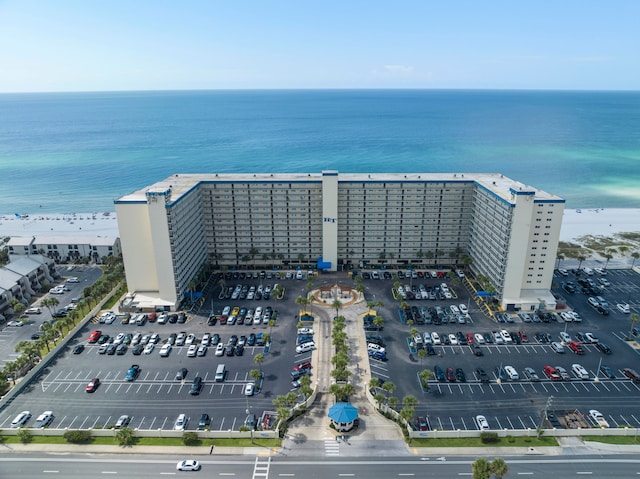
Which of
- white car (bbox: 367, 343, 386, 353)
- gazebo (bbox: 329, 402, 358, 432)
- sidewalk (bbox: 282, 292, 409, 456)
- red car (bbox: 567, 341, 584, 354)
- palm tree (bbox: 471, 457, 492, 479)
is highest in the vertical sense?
palm tree (bbox: 471, 457, 492, 479)

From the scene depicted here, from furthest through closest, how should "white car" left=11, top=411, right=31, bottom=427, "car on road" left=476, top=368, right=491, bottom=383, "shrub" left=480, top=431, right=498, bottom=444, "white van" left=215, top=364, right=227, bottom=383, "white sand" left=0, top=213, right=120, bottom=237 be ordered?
"white sand" left=0, top=213, right=120, bottom=237 → "white van" left=215, top=364, right=227, bottom=383 → "car on road" left=476, top=368, right=491, bottom=383 → "white car" left=11, top=411, right=31, bottom=427 → "shrub" left=480, top=431, right=498, bottom=444

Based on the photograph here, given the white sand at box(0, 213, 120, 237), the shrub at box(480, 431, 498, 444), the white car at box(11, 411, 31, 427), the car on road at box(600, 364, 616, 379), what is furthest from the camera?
the white sand at box(0, 213, 120, 237)

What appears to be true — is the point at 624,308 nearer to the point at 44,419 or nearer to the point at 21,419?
the point at 44,419

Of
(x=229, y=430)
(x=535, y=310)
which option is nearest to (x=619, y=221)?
(x=535, y=310)

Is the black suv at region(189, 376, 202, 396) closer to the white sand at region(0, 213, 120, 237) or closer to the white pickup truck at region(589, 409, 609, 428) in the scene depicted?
the white pickup truck at region(589, 409, 609, 428)

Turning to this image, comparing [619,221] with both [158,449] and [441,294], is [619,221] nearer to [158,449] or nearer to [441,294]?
[441,294]

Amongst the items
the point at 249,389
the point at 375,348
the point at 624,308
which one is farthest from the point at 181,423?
the point at 624,308

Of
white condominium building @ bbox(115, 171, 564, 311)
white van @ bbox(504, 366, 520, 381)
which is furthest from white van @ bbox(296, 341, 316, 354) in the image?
white van @ bbox(504, 366, 520, 381)

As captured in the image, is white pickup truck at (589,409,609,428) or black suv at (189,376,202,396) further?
black suv at (189,376,202,396)
